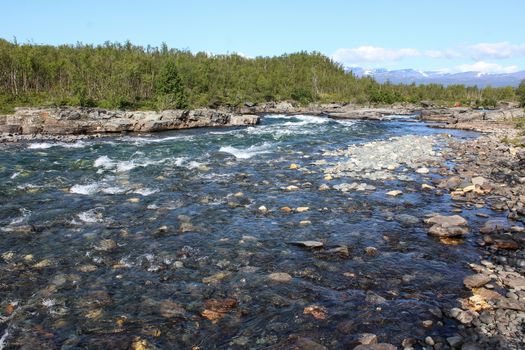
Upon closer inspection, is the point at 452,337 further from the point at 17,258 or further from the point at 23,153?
the point at 23,153

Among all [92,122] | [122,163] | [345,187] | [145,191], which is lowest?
[345,187]

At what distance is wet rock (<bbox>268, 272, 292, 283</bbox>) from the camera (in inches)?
406

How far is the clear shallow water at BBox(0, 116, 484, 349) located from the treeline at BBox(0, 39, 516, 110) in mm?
52833

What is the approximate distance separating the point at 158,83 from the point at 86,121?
29819 millimetres

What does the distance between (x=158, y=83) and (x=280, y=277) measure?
236 feet

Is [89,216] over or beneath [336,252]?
over

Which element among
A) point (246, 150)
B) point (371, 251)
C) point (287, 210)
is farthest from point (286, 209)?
point (246, 150)

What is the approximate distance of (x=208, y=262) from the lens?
11320mm

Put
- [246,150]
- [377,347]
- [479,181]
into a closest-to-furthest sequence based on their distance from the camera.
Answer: [377,347] < [479,181] < [246,150]

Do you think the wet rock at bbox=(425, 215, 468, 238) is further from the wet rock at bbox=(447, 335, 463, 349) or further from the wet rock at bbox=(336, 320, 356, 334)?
the wet rock at bbox=(336, 320, 356, 334)

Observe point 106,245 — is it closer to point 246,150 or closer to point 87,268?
point 87,268

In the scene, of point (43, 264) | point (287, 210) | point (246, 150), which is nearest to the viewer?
point (43, 264)

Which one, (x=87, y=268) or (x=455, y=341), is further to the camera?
(x=87, y=268)

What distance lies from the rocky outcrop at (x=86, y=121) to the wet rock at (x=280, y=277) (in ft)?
141
